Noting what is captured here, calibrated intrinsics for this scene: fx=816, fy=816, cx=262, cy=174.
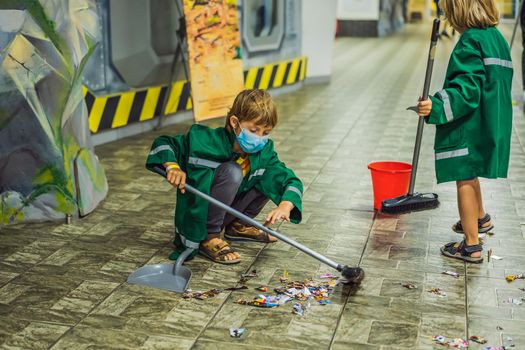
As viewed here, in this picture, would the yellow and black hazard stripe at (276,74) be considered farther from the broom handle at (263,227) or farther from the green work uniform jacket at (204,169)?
the broom handle at (263,227)

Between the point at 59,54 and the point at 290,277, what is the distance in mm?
1848

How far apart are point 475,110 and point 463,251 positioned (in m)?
0.72

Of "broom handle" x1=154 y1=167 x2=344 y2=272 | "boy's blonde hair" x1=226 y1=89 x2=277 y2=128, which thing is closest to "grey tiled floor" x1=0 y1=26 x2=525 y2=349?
"broom handle" x1=154 y1=167 x2=344 y2=272

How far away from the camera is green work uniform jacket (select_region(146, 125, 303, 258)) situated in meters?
3.98

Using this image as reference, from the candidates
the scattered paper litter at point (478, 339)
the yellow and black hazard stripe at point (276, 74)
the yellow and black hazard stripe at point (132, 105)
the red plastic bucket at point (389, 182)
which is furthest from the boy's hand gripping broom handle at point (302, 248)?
the yellow and black hazard stripe at point (276, 74)

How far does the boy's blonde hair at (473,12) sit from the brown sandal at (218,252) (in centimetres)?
160

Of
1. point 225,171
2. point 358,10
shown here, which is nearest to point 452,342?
point 225,171

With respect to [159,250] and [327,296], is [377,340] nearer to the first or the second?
[327,296]

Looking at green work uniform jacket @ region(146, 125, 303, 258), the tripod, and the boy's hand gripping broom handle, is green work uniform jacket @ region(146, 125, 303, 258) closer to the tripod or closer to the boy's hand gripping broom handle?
the boy's hand gripping broom handle

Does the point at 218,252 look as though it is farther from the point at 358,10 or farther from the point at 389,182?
the point at 358,10

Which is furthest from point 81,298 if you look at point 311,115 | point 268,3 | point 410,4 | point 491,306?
point 410,4

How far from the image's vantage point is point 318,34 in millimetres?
11125

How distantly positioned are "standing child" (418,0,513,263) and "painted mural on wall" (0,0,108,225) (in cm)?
204

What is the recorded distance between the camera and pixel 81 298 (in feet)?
11.9
